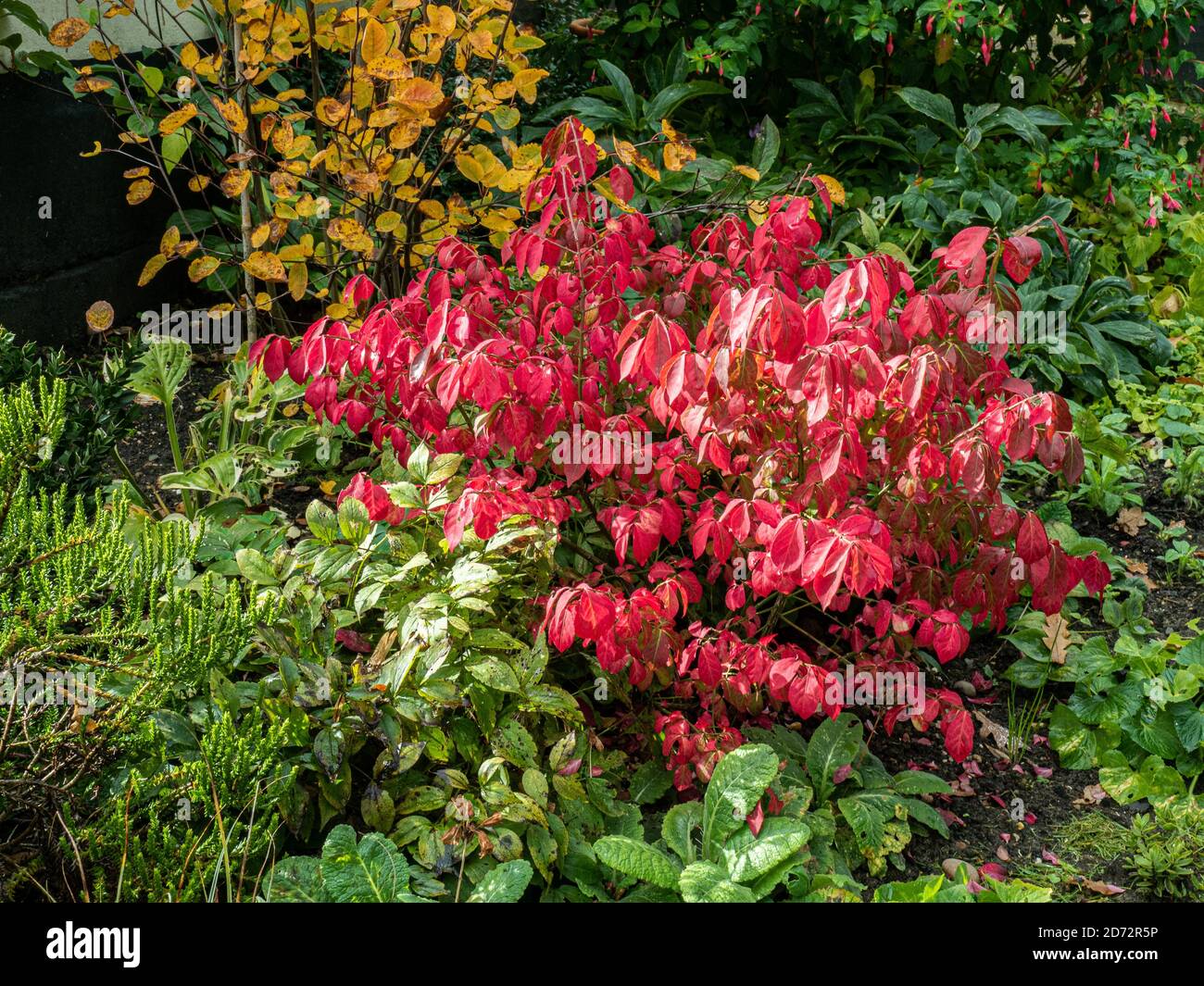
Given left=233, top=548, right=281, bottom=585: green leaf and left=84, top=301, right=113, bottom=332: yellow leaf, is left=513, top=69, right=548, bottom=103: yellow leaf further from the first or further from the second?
left=233, top=548, right=281, bottom=585: green leaf

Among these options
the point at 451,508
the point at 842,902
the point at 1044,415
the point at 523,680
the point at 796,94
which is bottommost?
the point at 842,902

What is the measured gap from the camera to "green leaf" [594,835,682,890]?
7.99ft

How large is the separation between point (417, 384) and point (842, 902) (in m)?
1.51

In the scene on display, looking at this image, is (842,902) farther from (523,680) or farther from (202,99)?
(202,99)

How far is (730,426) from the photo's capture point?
259cm

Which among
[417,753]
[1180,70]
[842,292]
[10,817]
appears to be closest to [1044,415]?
[842,292]

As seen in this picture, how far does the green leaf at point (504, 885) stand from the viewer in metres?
2.27

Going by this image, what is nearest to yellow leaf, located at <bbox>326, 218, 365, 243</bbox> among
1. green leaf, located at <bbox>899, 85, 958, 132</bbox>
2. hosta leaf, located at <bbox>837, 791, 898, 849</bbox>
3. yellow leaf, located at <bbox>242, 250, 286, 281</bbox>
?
yellow leaf, located at <bbox>242, 250, 286, 281</bbox>

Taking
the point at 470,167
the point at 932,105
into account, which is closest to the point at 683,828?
the point at 470,167

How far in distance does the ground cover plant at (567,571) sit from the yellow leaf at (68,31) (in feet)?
0.03

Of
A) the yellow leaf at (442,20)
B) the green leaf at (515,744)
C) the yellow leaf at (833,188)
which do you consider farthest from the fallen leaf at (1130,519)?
the yellow leaf at (442,20)

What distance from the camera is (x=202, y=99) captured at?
4574 millimetres

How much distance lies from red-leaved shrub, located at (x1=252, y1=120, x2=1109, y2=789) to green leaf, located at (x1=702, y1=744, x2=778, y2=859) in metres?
0.12

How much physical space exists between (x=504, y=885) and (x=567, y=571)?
92 centimetres
